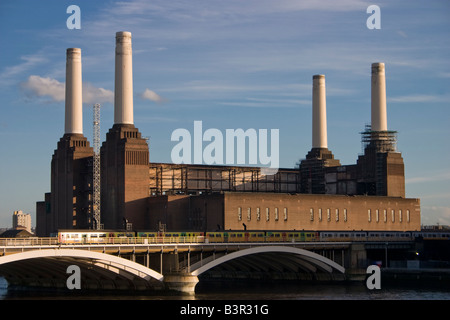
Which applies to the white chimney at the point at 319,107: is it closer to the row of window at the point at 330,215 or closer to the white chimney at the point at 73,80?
the row of window at the point at 330,215

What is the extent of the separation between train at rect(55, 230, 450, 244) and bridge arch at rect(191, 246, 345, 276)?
2.68 m

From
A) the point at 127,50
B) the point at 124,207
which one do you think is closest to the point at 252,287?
the point at 124,207

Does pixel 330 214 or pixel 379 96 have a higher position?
pixel 379 96

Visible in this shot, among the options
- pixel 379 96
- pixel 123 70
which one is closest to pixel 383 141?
pixel 379 96

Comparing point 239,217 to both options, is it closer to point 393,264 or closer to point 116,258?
point 393,264

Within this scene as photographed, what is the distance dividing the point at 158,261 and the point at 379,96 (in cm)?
7351

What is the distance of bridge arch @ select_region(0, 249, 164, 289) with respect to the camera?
297 ft

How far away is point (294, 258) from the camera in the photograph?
119 metres

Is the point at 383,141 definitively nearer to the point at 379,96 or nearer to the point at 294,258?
the point at 379,96

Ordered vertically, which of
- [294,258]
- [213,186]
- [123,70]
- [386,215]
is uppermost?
[123,70]

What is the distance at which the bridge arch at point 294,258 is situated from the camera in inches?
4304

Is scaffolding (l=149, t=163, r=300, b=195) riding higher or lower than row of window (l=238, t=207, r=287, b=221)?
higher

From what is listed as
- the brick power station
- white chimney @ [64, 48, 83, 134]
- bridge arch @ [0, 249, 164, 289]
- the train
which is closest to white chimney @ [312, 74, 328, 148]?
the brick power station

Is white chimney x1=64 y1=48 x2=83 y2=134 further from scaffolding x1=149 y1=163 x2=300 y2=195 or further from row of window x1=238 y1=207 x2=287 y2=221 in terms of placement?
row of window x1=238 y1=207 x2=287 y2=221
